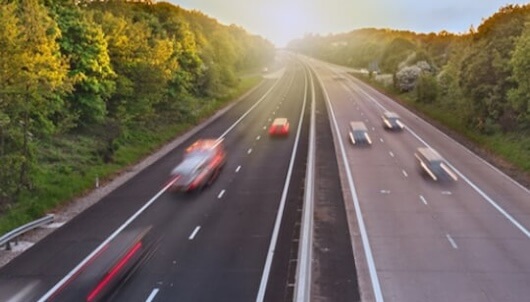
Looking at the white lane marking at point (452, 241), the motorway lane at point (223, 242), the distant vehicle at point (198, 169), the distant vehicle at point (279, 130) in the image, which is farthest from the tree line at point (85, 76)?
the white lane marking at point (452, 241)

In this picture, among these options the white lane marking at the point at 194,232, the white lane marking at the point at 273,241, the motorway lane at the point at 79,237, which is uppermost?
the white lane marking at the point at 273,241

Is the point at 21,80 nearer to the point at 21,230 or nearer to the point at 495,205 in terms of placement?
the point at 21,230

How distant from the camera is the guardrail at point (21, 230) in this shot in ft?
75.4

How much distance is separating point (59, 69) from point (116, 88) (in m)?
15.8

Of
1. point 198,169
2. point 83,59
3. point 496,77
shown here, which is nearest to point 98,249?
point 198,169

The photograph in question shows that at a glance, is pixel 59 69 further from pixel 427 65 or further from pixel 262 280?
pixel 427 65

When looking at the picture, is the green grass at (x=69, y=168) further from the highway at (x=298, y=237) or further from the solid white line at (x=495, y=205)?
the solid white line at (x=495, y=205)

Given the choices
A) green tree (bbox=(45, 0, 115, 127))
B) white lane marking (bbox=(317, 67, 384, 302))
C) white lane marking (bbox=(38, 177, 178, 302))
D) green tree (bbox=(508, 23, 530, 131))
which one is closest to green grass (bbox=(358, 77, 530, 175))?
green tree (bbox=(508, 23, 530, 131))

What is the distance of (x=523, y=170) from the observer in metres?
35.7

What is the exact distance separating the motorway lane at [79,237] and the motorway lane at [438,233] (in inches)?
429

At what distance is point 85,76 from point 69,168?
27.3 ft

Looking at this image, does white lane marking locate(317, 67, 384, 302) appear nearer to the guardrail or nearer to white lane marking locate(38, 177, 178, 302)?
white lane marking locate(38, 177, 178, 302)

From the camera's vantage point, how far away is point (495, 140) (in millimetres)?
43312

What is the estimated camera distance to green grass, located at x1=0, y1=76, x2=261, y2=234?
27.8 m
